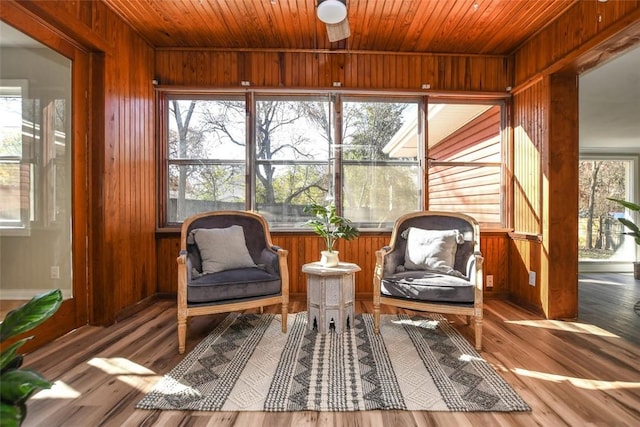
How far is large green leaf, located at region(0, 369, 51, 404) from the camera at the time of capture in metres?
0.92

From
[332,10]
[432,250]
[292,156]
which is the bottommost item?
[432,250]

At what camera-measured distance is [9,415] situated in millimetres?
900

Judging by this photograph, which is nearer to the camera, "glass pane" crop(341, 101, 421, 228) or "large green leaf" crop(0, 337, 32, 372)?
"large green leaf" crop(0, 337, 32, 372)

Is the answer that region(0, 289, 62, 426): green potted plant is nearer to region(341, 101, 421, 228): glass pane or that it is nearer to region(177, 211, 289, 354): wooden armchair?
region(177, 211, 289, 354): wooden armchair

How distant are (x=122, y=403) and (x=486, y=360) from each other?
224 centimetres

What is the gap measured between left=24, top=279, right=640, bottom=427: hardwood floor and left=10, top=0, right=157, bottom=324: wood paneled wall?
1.33 ft

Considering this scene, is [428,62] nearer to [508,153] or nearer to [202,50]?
[508,153]

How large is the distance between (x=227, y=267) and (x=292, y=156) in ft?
5.12

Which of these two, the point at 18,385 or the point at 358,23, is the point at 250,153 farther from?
the point at 18,385

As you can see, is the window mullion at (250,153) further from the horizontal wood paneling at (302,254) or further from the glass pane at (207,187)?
the horizontal wood paneling at (302,254)

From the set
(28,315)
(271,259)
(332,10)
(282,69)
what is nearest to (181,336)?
(271,259)

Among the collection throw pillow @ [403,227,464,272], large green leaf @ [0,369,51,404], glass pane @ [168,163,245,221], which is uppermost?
glass pane @ [168,163,245,221]

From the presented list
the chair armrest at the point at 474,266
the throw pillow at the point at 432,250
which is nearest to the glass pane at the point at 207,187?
the throw pillow at the point at 432,250

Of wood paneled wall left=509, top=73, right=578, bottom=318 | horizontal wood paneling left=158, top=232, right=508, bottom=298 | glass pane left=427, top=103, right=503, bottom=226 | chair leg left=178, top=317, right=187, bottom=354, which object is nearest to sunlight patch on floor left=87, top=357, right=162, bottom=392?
chair leg left=178, top=317, right=187, bottom=354
